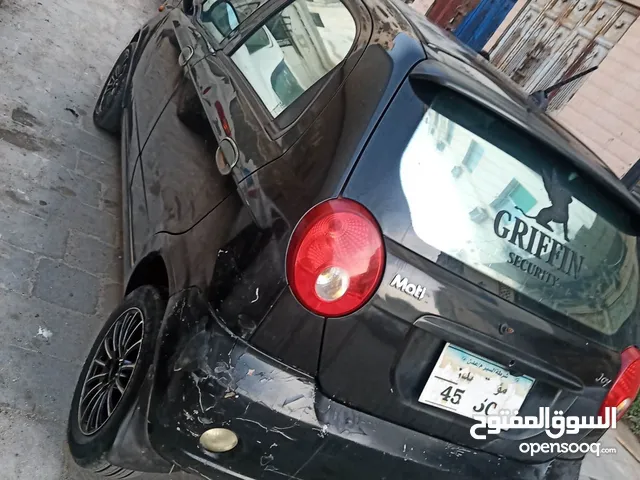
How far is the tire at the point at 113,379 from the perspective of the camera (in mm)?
2154

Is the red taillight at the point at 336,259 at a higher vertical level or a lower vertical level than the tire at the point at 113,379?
higher

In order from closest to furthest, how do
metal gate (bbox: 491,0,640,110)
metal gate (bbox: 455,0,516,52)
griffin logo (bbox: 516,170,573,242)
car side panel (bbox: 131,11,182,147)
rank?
griffin logo (bbox: 516,170,573,242)
car side panel (bbox: 131,11,182,147)
metal gate (bbox: 491,0,640,110)
metal gate (bbox: 455,0,516,52)

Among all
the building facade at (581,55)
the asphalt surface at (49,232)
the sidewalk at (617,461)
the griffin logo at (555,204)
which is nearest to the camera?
the griffin logo at (555,204)

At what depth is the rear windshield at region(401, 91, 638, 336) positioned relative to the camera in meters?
1.91

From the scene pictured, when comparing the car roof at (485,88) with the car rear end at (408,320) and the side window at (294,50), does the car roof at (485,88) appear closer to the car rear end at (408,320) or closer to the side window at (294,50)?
the car rear end at (408,320)

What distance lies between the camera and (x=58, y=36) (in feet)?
18.7

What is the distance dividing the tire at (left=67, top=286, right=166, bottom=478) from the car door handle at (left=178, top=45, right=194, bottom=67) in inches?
49.6

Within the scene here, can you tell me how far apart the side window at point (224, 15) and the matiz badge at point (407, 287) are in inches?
67.7

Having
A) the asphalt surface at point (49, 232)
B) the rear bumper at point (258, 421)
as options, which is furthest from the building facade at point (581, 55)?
the rear bumper at point (258, 421)

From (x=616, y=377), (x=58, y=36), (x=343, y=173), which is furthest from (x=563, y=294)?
(x=58, y=36)

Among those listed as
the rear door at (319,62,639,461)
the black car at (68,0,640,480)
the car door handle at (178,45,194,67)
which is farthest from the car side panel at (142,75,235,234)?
the rear door at (319,62,639,461)

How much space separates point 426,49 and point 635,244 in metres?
1.13

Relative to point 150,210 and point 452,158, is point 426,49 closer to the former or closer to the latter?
point 452,158

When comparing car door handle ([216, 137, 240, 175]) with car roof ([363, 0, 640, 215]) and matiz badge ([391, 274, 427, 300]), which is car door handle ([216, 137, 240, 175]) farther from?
matiz badge ([391, 274, 427, 300])
